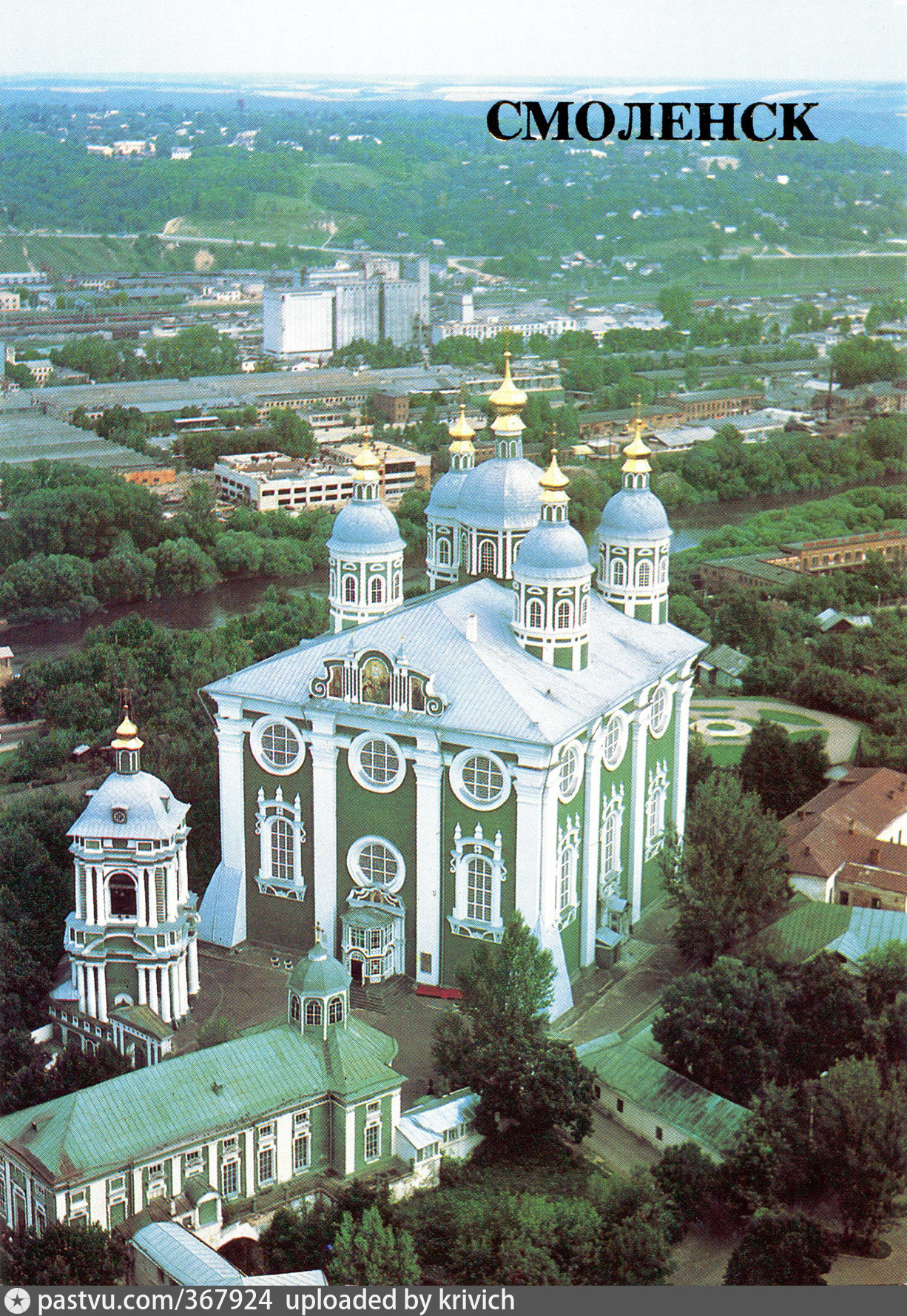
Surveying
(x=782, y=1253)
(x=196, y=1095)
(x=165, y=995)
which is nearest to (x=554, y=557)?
(x=165, y=995)

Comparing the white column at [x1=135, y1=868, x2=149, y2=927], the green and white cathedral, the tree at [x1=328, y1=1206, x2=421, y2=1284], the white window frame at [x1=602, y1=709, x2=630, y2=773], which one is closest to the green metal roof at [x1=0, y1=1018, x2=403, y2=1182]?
the tree at [x1=328, y1=1206, x2=421, y2=1284]

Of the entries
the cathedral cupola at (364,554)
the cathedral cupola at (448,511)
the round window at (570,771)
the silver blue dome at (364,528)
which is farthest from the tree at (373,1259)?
the cathedral cupola at (448,511)

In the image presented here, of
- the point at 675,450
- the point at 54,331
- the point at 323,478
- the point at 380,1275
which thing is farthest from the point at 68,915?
the point at 54,331

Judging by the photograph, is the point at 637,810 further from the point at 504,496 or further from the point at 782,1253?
the point at 782,1253

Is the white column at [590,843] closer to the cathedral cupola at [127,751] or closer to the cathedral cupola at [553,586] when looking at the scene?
the cathedral cupola at [553,586]

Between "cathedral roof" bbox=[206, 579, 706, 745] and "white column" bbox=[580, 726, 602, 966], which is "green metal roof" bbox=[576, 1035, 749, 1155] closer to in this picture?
"white column" bbox=[580, 726, 602, 966]

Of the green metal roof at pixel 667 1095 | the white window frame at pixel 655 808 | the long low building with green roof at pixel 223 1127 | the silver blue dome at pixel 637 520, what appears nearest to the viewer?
the long low building with green roof at pixel 223 1127
